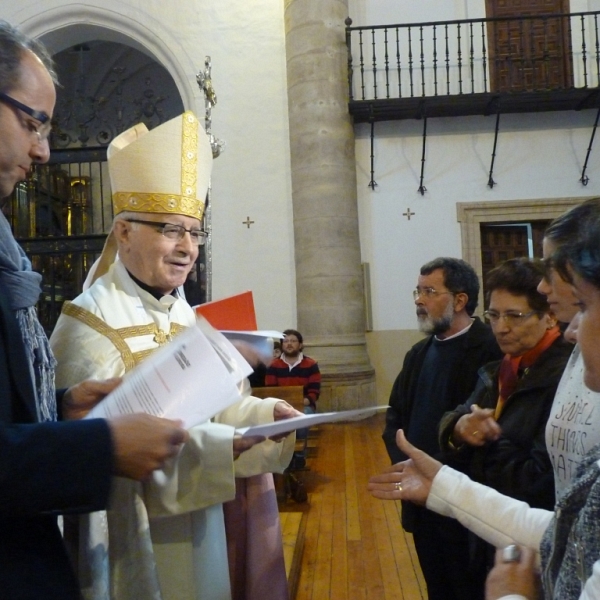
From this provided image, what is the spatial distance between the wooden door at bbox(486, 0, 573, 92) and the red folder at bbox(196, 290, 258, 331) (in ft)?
22.8

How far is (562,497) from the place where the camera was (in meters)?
0.88

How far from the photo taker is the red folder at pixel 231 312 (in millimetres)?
1827

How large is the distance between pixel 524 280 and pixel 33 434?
5.10 feet

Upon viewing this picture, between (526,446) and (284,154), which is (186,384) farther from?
(284,154)

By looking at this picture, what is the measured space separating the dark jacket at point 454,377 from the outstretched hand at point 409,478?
0.91m

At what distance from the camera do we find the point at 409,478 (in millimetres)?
1396

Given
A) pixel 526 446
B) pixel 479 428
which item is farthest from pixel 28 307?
pixel 526 446

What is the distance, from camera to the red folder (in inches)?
71.9

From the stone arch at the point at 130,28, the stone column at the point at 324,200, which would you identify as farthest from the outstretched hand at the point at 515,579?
the stone arch at the point at 130,28

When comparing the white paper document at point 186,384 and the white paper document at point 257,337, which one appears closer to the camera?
the white paper document at point 186,384

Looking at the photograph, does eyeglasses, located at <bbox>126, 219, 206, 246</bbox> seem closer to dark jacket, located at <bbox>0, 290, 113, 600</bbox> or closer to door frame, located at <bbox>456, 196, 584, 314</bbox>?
dark jacket, located at <bbox>0, 290, 113, 600</bbox>

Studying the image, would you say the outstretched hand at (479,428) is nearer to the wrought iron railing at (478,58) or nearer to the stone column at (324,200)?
the stone column at (324,200)

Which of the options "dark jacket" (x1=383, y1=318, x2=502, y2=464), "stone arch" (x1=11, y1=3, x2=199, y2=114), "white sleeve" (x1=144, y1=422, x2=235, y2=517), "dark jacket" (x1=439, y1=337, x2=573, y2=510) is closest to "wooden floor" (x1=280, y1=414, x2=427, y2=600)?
"dark jacket" (x1=383, y1=318, x2=502, y2=464)

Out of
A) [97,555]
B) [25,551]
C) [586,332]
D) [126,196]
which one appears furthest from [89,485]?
[126,196]
